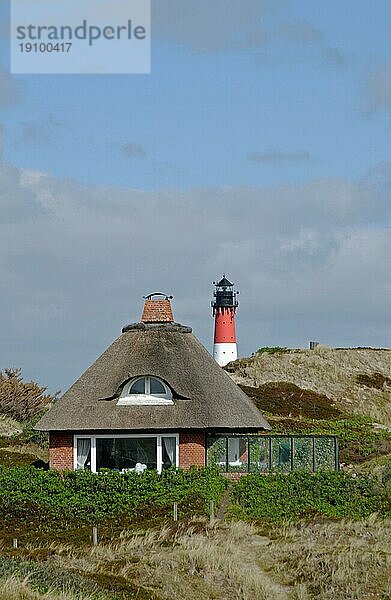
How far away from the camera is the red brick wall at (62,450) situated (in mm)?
34906

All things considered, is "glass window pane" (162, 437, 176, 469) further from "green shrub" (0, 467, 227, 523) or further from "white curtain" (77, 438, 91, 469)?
"white curtain" (77, 438, 91, 469)

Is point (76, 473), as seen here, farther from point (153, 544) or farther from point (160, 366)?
point (153, 544)

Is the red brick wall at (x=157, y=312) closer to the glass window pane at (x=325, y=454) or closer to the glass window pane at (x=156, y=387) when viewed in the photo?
the glass window pane at (x=156, y=387)

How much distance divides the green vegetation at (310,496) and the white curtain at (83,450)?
5.53m

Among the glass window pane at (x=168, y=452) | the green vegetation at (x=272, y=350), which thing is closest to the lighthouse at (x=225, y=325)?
the green vegetation at (x=272, y=350)

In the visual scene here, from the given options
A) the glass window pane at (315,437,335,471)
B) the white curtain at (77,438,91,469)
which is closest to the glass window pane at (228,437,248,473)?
the glass window pane at (315,437,335,471)

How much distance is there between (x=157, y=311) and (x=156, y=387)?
4.26 m

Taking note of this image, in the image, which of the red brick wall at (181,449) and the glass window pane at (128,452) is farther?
the glass window pane at (128,452)

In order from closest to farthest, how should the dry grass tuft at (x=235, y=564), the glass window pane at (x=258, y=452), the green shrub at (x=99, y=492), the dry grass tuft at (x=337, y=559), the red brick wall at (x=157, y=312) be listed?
the dry grass tuft at (x=235, y=564) < the dry grass tuft at (x=337, y=559) < the green shrub at (x=99, y=492) < the glass window pane at (x=258, y=452) < the red brick wall at (x=157, y=312)

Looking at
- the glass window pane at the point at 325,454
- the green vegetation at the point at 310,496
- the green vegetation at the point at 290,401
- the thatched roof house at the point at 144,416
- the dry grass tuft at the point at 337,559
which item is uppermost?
the green vegetation at the point at 290,401

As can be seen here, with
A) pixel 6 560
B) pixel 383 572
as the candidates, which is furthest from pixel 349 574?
pixel 6 560

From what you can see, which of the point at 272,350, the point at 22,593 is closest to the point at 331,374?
the point at 272,350

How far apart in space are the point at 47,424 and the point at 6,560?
12.8 meters

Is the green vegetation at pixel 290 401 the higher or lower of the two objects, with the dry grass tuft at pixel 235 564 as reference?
higher
